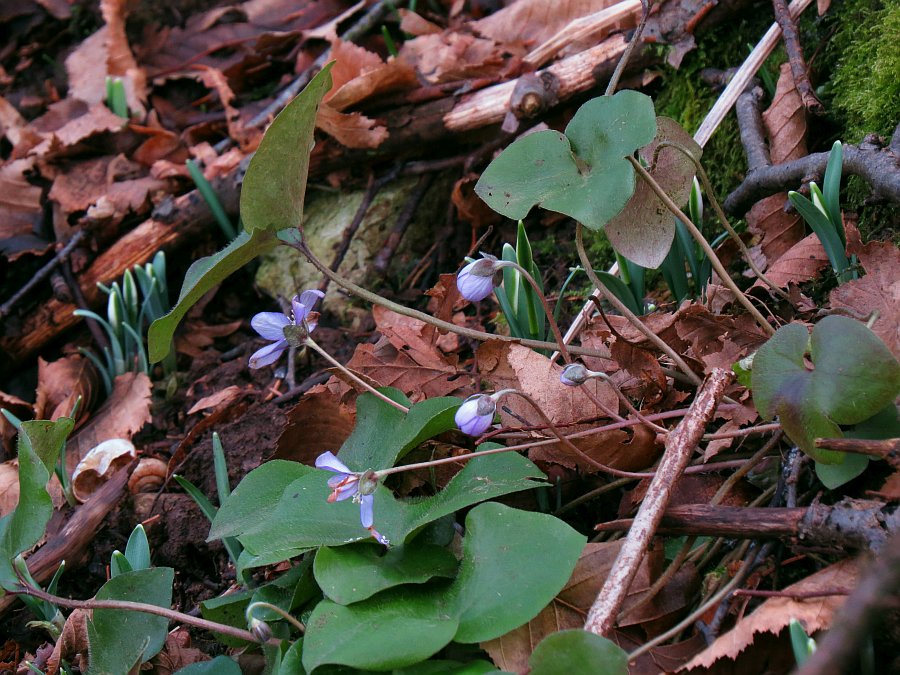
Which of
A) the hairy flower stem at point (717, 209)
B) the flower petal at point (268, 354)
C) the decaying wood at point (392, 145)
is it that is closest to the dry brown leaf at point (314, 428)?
the flower petal at point (268, 354)

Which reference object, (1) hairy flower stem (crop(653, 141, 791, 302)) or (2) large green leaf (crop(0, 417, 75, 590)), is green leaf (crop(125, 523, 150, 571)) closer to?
(2) large green leaf (crop(0, 417, 75, 590))

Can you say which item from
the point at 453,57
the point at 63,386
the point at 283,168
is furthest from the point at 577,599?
the point at 453,57

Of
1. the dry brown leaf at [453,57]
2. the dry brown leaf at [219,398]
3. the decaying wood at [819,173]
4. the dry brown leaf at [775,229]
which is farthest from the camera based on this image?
the dry brown leaf at [453,57]

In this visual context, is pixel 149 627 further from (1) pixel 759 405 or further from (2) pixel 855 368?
(2) pixel 855 368

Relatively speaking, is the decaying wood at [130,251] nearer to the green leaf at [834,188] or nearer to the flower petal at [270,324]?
the flower petal at [270,324]

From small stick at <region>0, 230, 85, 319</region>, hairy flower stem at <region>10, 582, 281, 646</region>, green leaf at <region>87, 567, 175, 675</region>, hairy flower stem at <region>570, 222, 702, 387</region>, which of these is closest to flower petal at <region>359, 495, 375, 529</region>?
hairy flower stem at <region>10, 582, 281, 646</region>

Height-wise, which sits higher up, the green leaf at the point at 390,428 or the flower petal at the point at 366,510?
the flower petal at the point at 366,510

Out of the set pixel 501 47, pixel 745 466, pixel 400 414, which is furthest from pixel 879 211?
pixel 501 47
